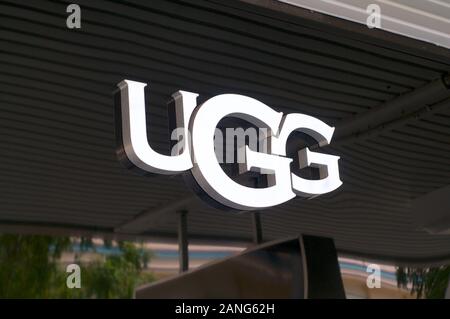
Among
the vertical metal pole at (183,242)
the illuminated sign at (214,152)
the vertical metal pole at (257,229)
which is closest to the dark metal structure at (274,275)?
the vertical metal pole at (183,242)

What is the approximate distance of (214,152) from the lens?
372 cm

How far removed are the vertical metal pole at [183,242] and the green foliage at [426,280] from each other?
5.76ft

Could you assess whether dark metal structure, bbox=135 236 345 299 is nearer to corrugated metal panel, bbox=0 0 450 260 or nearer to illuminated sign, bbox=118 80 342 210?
illuminated sign, bbox=118 80 342 210

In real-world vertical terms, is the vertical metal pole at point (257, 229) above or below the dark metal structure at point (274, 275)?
above

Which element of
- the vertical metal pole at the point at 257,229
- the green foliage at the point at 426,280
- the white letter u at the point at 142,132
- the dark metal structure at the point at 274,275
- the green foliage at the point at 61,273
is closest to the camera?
the white letter u at the point at 142,132

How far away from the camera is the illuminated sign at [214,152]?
3.58 meters

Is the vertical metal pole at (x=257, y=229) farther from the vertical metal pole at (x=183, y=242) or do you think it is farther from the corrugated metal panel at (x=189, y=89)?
the vertical metal pole at (x=183, y=242)

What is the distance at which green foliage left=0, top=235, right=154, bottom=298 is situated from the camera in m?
4.55

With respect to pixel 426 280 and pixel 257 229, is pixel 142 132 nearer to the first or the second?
pixel 257 229

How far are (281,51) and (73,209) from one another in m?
2.38

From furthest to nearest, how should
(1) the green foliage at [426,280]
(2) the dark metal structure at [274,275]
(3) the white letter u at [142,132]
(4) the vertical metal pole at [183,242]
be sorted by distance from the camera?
(1) the green foliage at [426,280] < (4) the vertical metal pole at [183,242] < (2) the dark metal structure at [274,275] < (3) the white letter u at [142,132]

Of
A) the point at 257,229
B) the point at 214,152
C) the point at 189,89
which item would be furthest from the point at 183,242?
the point at 214,152

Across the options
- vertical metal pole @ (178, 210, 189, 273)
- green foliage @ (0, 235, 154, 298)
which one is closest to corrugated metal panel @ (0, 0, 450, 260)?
vertical metal pole @ (178, 210, 189, 273)

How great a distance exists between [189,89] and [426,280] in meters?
2.73
